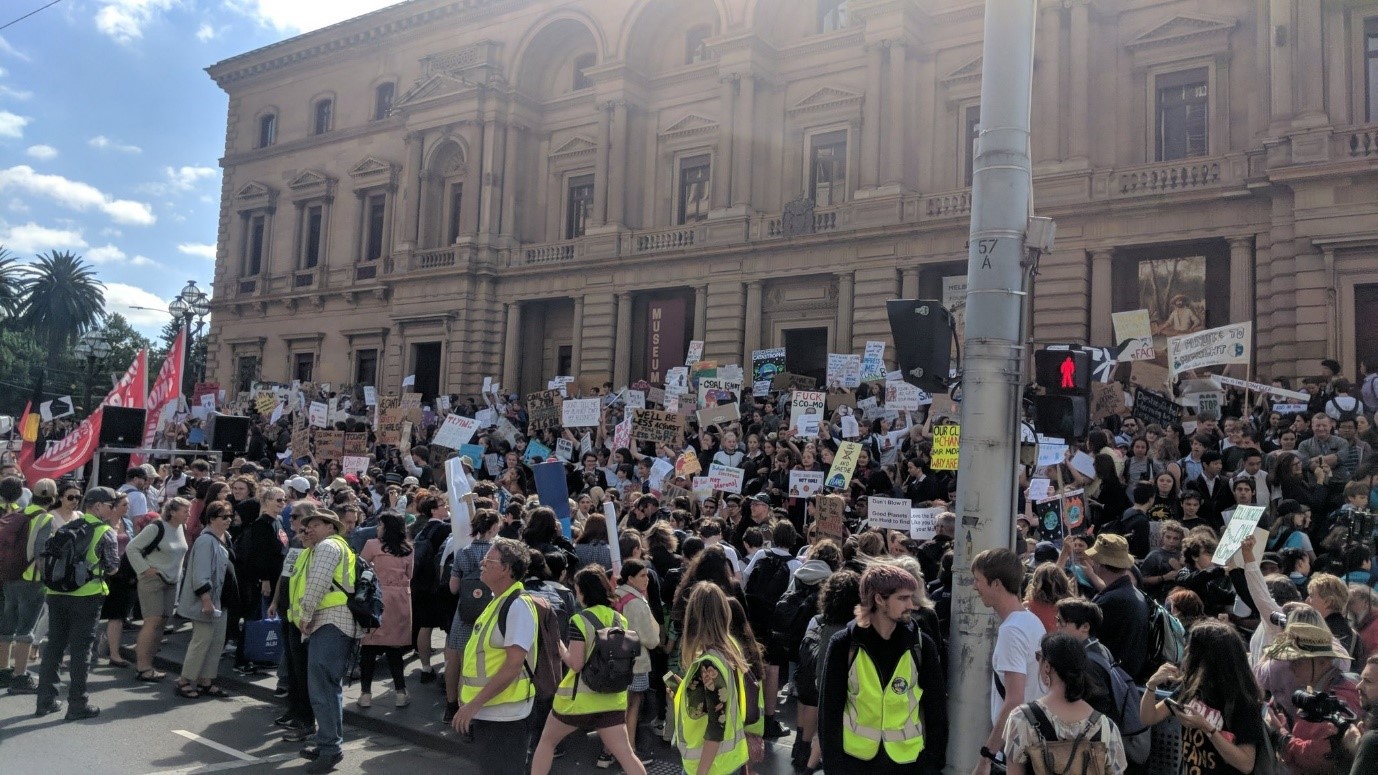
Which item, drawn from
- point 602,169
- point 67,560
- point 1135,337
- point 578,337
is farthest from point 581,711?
point 602,169

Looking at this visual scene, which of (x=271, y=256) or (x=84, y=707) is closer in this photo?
(x=84, y=707)

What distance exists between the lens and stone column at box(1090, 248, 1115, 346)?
23188 mm

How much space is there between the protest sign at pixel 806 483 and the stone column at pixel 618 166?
20.1 meters

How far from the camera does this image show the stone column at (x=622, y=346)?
31.7 m

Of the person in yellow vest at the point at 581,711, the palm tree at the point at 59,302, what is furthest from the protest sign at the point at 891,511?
the palm tree at the point at 59,302

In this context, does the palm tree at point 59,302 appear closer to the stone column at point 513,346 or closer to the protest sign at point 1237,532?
the stone column at point 513,346

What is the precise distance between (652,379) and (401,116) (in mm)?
15858

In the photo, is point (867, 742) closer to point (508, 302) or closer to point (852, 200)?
point (852, 200)

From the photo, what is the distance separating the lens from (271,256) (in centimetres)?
4403

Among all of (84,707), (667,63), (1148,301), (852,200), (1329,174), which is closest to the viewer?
(84,707)

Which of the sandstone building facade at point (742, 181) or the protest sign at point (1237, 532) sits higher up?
the sandstone building facade at point (742, 181)

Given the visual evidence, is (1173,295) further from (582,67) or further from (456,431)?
(582,67)

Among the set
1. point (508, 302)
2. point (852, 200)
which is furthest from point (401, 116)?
point (852, 200)

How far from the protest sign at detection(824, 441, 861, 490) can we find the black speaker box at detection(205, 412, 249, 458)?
10638 mm
